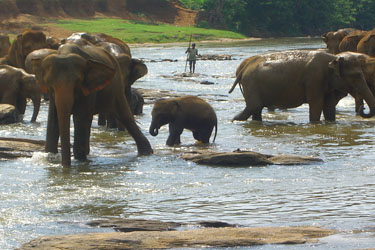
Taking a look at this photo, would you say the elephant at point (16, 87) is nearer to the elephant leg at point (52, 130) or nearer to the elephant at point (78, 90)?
the elephant at point (78, 90)

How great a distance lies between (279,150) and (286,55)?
4.77 meters

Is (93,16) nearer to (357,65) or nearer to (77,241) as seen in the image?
(357,65)

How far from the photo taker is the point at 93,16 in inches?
3494

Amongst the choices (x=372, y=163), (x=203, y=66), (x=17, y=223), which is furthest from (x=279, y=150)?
(x=203, y=66)

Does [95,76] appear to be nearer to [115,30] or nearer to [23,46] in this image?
[23,46]

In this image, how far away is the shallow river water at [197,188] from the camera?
8203mm

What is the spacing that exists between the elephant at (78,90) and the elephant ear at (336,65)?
18.6 ft

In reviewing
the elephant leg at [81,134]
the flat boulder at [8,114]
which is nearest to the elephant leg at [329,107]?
the flat boulder at [8,114]

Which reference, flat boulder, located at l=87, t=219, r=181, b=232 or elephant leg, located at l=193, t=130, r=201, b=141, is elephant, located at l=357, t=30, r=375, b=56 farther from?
flat boulder, located at l=87, t=219, r=181, b=232

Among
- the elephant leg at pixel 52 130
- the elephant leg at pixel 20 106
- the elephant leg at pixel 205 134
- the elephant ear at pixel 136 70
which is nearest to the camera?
the elephant leg at pixel 52 130

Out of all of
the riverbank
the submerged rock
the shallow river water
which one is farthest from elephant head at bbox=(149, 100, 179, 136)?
the riverbank

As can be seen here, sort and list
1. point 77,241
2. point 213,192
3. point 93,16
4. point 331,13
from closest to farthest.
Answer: point 77,241 < point 213,192 < point 93,16 < point 331,13

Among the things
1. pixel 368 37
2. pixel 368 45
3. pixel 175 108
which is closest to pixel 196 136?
pixel 175 108

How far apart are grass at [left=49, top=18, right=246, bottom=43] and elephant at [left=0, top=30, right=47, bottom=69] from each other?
47205 mm
